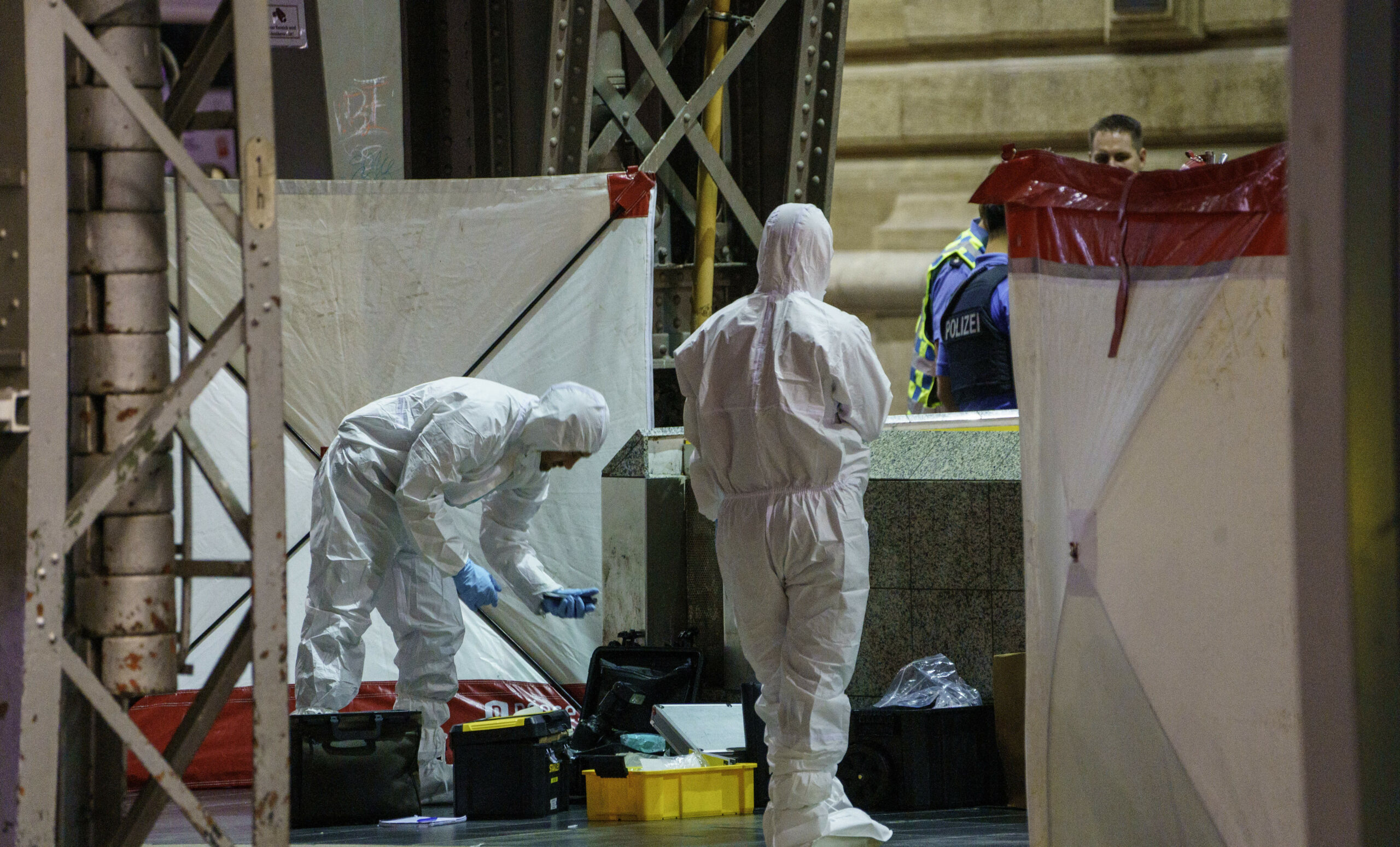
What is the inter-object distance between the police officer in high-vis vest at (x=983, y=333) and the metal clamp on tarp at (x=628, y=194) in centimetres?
146

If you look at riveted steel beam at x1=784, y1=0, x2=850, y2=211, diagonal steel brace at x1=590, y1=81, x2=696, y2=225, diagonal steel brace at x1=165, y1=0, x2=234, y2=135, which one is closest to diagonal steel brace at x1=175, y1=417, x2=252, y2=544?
diagonal steel brace at x1=165, y1=0, x2=234, y2=135

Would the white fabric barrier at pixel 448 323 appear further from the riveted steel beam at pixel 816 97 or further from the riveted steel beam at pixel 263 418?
the riveted steel beam at pixel 263 418

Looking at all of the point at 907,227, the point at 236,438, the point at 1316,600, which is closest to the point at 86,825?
the point at 1316,600

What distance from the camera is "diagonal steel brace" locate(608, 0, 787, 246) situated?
7570 mm

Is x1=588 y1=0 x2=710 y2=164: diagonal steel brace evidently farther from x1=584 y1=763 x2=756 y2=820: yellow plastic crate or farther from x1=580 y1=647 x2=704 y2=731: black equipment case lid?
x1=584 y1=763 x2=756 y2=820: yellow plastic crate

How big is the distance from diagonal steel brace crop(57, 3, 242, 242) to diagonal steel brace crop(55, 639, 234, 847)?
85 cm

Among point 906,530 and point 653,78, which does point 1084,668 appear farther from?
point 653,78

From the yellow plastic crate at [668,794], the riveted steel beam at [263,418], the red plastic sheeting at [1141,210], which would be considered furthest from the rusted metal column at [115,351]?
the yellow plastic crate at [668,794]

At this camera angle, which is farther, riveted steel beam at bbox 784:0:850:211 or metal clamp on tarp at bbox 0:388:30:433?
riveted steel beam at bbox 784:0:850:211

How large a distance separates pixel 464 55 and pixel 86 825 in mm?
5255

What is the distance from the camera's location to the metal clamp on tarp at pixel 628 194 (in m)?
7.32

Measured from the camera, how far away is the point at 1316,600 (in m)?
1.61

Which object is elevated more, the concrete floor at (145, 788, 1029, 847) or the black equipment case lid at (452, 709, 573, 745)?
the black equipment case lid at (452, 709, 573, 745)

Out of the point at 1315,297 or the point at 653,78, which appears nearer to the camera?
the point at 1315,297
